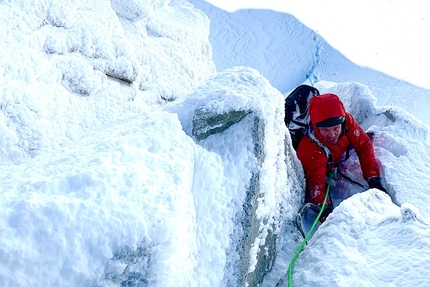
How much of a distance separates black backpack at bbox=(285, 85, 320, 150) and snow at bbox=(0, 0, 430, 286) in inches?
19.4

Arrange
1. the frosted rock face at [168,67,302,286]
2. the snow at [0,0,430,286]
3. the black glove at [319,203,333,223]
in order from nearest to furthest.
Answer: the snow at [0,0,430,286], the frosted rock face at [168,67,302,286], the black glove at [319,203,333,223]

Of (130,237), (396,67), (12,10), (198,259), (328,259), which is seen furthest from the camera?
(396,67)

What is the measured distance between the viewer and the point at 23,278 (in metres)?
0.95

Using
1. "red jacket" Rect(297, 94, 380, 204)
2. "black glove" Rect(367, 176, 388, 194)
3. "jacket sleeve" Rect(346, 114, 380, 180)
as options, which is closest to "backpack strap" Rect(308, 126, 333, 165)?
"red jacket" Rect(297, 94, 380, 204)

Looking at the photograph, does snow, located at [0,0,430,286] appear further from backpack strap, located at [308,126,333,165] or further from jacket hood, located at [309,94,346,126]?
jacket hood, located at [309,94,346,126]

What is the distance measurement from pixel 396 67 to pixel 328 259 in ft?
27.2

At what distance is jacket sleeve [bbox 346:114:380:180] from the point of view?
2805 millimetres

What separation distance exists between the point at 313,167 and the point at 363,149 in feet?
1.69

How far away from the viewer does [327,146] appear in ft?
9.60

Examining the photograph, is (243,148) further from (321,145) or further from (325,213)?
(321,145)

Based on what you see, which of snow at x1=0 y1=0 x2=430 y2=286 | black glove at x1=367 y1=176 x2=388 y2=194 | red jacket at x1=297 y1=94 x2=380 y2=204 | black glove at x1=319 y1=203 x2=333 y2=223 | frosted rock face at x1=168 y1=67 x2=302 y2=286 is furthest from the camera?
black glove at x1=367 y1=176 x2=388 y2=194

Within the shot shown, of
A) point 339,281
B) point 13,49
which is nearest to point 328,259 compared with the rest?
point 339,281

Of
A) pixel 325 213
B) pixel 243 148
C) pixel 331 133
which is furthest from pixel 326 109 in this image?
pixel 243 148

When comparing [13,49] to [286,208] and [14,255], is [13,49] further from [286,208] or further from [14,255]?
[286,208]
